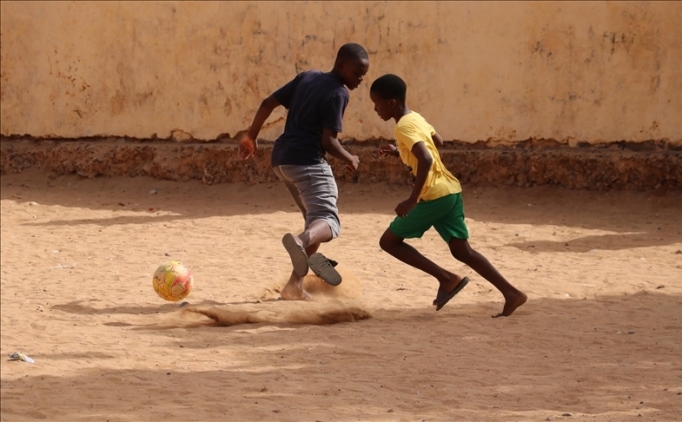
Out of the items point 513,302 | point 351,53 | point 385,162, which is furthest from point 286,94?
point 385,162

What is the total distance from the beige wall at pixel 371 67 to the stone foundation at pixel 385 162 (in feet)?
0.45

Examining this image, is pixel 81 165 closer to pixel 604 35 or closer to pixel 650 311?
pixel 604 35

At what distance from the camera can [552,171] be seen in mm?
9867

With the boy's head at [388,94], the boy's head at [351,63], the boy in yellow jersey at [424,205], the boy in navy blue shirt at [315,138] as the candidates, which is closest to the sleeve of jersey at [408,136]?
the boy in yellow jersey at [424,205]

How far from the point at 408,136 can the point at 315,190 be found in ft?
2.58

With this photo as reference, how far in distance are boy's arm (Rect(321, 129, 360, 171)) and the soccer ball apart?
1117 mm

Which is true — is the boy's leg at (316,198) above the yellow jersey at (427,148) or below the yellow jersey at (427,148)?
below

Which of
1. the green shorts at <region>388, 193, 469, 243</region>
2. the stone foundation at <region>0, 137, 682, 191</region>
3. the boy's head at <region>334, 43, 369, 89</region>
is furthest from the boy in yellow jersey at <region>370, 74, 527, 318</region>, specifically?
the stone foundation at <region>0, 137, 682, 191</region>

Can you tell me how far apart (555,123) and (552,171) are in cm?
49

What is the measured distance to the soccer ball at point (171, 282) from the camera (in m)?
5.71

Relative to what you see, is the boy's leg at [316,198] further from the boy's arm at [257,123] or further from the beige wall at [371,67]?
the beige wall at [371,67]

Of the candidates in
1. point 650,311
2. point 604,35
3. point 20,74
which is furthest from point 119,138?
point 650,311

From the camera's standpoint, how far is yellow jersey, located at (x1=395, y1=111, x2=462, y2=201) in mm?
5211

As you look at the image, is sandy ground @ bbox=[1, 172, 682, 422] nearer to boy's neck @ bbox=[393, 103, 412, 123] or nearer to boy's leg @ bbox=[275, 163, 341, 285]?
boy's leg @ bbox=[275, 163, 341, 285]
